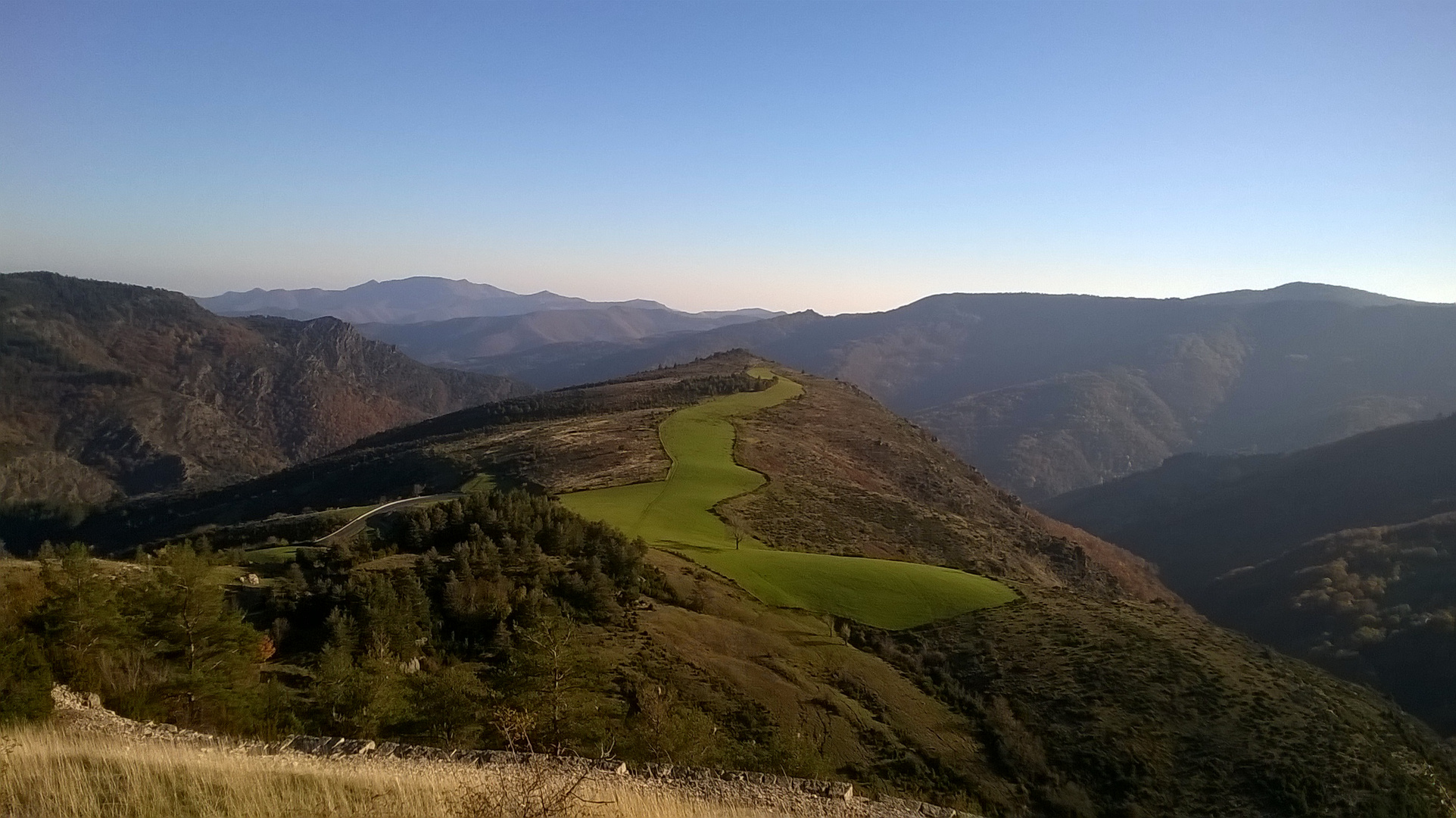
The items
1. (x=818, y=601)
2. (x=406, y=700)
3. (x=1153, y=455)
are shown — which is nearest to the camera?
(x=406, y=700)

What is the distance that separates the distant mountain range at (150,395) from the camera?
12556cm

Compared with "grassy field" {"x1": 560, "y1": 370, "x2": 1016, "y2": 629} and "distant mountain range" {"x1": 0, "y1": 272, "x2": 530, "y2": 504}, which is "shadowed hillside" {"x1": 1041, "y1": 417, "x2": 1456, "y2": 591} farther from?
"distant mountain range" {"x1": 0, "y1": 272, "x2": 530, "y2": 504}

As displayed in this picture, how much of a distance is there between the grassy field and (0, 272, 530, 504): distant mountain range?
311 feet

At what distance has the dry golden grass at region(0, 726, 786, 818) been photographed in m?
5.87

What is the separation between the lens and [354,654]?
1438 cm

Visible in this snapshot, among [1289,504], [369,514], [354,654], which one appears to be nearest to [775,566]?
[354,654]

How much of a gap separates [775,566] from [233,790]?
24.7 meters

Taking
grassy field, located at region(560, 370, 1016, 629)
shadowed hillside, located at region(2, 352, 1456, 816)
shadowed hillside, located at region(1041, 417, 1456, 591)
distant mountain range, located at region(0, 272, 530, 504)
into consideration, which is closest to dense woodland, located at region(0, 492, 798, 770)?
shadowed hillside, located at region(2, 352, 1456, 816)

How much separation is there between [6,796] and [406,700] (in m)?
7.60

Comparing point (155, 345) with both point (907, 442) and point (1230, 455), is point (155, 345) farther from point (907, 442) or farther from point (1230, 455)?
point (1230, 455)

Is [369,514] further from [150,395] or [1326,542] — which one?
[150,395]

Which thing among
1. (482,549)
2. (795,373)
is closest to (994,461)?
(795,373)

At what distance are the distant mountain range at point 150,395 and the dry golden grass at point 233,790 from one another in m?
115

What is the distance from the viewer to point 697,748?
1415 cm
